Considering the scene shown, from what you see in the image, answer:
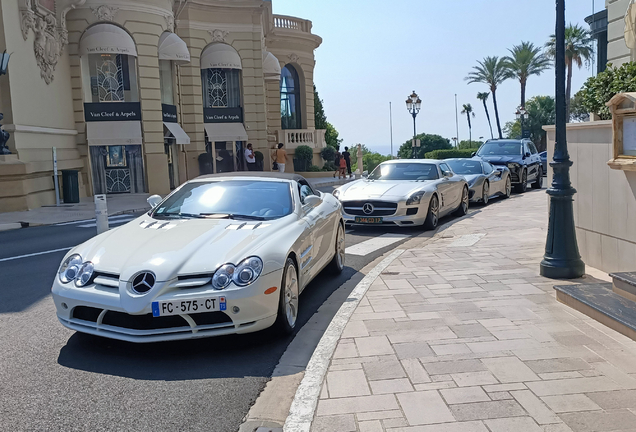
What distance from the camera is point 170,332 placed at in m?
4.97

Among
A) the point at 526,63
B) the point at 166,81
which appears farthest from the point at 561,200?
the point at 526,63

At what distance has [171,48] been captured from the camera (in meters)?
26.5

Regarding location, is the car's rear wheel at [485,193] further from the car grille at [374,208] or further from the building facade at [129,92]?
the building facade at [129,92]

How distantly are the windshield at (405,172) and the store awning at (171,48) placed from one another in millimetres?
15177

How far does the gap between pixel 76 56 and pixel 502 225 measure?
18878 millimetres

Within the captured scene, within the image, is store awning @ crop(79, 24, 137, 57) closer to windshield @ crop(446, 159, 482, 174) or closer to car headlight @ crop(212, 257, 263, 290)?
windshield @ crop(446, 159, 482, 174)

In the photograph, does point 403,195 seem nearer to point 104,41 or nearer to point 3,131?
point 3,131

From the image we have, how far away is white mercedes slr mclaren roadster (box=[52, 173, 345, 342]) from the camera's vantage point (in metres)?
4.93

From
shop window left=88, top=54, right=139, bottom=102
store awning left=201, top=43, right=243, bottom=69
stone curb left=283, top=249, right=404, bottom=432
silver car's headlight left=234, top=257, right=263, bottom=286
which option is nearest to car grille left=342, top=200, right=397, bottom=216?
stone curb left=283, top=249, right=404, bottom=432

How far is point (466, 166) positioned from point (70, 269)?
46.7ft

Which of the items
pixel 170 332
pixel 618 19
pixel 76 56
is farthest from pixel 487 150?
pixel 170 332

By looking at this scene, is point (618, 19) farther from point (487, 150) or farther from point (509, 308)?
point (487, 150)

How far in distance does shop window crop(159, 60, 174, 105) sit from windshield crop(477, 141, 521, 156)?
45.2ft

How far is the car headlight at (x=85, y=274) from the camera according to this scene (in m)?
5.14
